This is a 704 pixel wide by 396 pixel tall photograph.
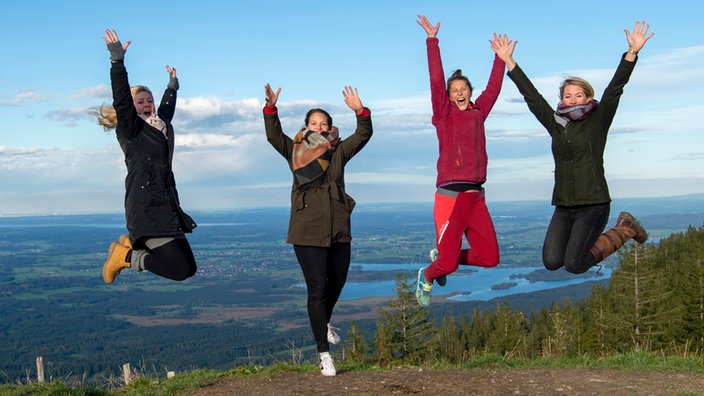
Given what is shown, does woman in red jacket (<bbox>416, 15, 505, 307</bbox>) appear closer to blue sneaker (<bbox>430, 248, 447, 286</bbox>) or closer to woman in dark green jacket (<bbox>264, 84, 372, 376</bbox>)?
blue sneaker (<bbox>430, 248, 447, 286</bbox>)

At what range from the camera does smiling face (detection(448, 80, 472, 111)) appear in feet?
24.7

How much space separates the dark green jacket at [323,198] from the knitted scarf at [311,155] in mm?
68

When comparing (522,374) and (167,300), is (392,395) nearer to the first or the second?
(522,374)

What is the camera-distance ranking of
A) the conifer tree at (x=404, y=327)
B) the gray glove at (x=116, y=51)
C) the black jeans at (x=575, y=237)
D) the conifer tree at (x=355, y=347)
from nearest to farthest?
the gray glove at (x=116, y=51), the black jeans at (x=575, y=237), the conifer tree at (x=355, y=347), the conifer tree at (x=404, y=327)

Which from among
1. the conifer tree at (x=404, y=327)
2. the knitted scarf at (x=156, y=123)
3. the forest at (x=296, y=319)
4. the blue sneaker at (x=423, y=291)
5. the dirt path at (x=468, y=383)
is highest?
the knitted scarf at (x=156, y=123)

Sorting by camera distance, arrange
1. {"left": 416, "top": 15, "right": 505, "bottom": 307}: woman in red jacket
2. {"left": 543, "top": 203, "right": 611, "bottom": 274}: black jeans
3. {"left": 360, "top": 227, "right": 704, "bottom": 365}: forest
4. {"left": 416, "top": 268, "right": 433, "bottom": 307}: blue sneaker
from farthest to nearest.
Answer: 1. {"left": 360, "top": 227, "right": 704, "bottom": 365}: forest
2. {"left": 416, "top": 268, "right": 433, "bottom": 307}: blue sneaker
3. {"left": 543, "top": 203, "right": 611, "bottom": 274}: black jeans
4. {"left": 416, "top": 15, "right": 505, "bottom": 307}: woman in red jacket

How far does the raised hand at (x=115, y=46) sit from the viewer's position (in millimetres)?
6996

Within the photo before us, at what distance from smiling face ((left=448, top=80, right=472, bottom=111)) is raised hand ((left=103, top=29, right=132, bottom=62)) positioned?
3476mm

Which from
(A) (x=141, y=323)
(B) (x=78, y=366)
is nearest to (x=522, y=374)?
(B) (x=78, y=366)

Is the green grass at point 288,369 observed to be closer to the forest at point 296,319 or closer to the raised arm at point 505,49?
the forest at point 296,319

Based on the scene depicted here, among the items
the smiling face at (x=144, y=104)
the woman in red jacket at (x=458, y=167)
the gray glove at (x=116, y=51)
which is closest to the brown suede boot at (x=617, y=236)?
the woman in red jacket at (x=458, y=167)

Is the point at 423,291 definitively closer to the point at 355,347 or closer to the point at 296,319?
the point at 355,347

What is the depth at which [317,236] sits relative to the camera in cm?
722

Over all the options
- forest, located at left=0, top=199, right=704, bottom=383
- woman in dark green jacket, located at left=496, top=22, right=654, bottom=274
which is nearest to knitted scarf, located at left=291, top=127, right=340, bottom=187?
woman in dark green jacket, located at left=496, top=22, right=654, bottom=274
